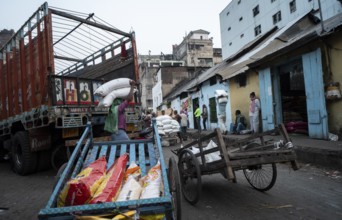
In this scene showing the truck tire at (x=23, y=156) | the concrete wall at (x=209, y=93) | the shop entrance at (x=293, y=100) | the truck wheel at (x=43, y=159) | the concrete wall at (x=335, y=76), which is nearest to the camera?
the truck tire at (x=23, y=156)

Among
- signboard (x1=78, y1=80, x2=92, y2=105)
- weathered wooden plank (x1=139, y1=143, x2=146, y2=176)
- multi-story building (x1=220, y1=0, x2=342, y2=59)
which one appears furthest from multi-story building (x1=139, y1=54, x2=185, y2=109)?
weathered wooden plank (x1=139, y1=143, x2=146, y2=176)

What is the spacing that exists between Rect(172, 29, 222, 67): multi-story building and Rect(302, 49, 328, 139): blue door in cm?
3779

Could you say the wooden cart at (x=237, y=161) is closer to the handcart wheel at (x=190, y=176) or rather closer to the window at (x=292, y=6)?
the handcart wheel at (x=190, y=176)

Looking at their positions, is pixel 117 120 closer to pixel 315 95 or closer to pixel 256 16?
pixel 315 95

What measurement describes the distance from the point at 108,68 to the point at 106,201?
579 cm

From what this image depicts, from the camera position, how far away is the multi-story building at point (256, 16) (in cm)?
1885

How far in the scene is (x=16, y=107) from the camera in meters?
6.80

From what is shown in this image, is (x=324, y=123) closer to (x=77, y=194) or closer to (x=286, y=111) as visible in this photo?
(x=286, y=111)

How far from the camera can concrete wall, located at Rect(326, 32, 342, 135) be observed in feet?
22.4

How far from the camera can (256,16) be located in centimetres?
2634

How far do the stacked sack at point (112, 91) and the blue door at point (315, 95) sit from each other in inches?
228

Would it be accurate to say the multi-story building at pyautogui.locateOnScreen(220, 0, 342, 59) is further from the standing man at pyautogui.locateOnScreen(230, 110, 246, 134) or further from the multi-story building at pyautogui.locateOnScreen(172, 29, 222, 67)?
the multi-story building at pyautogui.locateOnScreen(172, 29, 222, 67)

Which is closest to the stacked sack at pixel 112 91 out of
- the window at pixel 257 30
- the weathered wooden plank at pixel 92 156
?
the weathered wooden plank at pixel 92 156

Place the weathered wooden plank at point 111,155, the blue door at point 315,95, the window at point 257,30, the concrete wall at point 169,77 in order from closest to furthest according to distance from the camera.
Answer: the weathered wooden plank at point 111,155
the blue door at point 315,95
the window at point 257,30
the concrete wall at point 169,77
